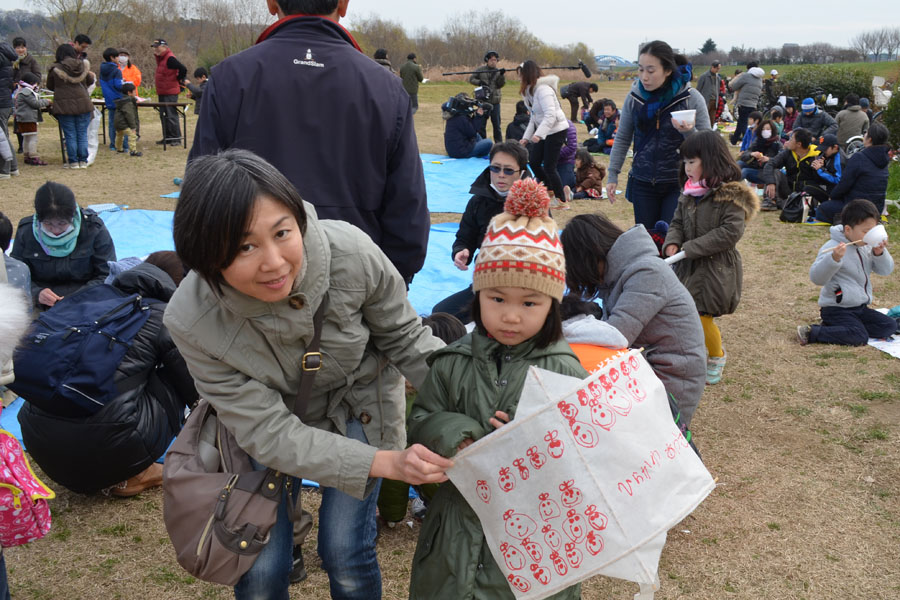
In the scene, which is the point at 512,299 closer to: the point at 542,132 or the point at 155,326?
the point at 155,326

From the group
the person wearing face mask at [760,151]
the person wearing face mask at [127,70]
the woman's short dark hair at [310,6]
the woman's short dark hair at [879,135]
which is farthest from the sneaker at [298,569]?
the person wearing face mask at [127,70]

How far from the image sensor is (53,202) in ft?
13.7

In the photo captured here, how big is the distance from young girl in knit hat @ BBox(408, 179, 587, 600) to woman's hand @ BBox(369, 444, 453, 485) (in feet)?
0.26

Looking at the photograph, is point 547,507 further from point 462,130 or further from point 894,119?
point 462,130

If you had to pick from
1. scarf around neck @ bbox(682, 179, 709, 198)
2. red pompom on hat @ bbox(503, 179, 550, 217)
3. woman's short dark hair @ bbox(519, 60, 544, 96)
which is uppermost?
woman's short dark hair @ bbox(519, 60, 544, 96)

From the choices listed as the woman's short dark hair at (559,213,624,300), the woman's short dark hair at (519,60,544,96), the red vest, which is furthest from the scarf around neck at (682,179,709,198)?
the red vest

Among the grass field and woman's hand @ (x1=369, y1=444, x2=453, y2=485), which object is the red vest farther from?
woman's hand @ (x1=369, y1=444, x2=453, y2=485)

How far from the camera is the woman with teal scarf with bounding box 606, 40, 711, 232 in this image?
4.64 metres

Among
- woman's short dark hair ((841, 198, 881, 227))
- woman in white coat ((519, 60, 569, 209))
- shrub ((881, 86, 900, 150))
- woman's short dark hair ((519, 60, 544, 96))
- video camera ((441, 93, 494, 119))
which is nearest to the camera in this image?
woman's short dark hair ((841, 198, 881, 227))

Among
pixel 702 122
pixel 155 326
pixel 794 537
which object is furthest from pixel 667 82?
pixel 155 326

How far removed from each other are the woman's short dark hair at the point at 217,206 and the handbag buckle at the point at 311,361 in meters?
0.29

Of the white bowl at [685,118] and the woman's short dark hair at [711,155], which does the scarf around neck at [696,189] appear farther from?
the white bowl at [685,118]

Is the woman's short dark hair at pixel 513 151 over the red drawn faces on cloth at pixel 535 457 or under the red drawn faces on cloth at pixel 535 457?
over

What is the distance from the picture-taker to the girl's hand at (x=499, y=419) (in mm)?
1638
